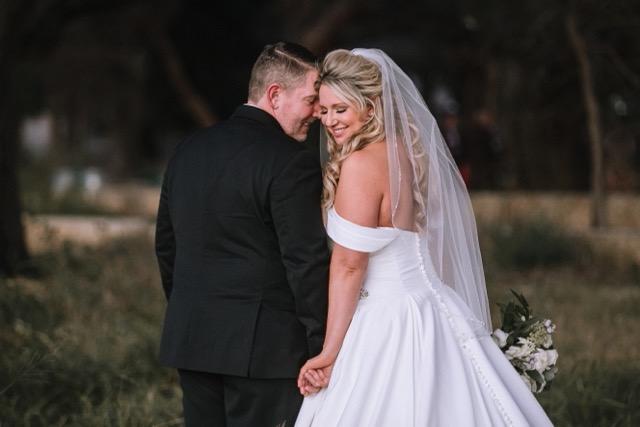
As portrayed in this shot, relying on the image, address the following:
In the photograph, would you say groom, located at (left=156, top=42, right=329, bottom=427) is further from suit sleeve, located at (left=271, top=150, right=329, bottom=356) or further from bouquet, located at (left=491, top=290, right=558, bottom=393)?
bouquet, located at (left=491, top=290, right=558, bottom=393)

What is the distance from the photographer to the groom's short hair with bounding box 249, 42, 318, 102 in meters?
3.92

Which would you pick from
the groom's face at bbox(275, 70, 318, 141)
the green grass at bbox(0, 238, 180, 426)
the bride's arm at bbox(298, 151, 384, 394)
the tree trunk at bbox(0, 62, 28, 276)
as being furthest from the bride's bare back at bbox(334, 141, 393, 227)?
the tree trunk at bbox(0, 62, 28, 276)

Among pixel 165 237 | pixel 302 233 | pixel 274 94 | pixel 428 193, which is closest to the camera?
pixel 302 233

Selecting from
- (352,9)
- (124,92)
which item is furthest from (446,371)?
(124,92)

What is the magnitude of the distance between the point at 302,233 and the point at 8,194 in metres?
8.01

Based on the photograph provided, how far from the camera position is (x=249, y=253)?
12.7 feet

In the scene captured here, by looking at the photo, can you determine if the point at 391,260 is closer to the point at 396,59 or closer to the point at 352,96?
the point at 352,96

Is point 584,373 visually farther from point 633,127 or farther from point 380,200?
point 633,127

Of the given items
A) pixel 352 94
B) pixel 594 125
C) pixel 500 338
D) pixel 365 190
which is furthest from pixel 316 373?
pixel 594 125

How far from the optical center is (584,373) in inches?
266

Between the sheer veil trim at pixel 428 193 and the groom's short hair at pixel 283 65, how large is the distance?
0.21 m

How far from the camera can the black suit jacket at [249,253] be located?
378cm

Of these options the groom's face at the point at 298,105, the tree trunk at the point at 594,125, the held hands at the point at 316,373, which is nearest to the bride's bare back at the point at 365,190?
the groom's face at the point at 298,105

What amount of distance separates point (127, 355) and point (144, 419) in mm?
1414
